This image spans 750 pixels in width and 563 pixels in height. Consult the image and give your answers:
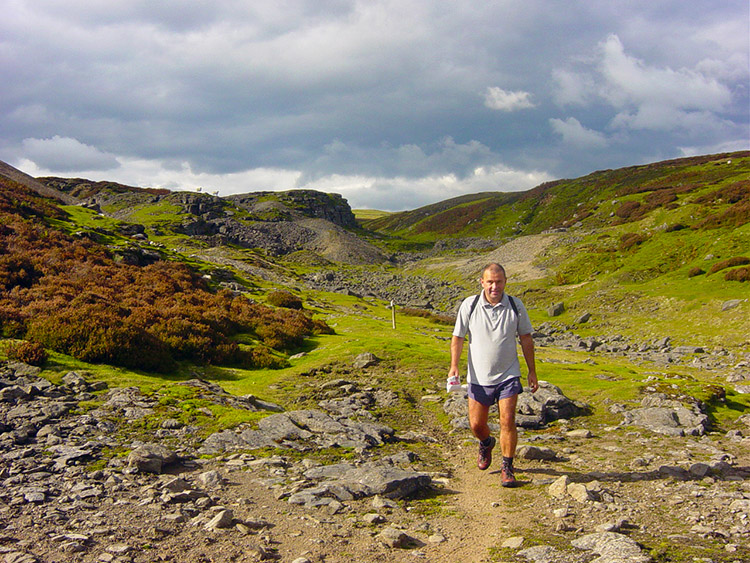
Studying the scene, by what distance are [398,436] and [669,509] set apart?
606cm

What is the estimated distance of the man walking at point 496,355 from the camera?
25.3ft

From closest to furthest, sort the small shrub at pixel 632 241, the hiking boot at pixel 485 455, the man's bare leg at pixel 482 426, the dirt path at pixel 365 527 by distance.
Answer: the dirt path at pixel 365 527 < the man's bare leg at pixel 482 426 < the hiking boot at pixel 485 455 < the small shrub at pixel 632 241

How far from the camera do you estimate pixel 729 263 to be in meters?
38.2

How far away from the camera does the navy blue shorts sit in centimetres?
766

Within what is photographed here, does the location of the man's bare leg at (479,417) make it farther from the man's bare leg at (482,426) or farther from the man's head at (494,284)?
the man's head at (494,284)

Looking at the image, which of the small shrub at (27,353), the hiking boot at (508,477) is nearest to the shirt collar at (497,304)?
the hiking boot at (508,477)

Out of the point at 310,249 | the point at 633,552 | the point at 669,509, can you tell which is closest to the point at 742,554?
the point at 633,552

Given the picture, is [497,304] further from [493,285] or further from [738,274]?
[738,274]

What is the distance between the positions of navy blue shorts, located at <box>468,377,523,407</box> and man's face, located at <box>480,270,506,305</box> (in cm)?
150

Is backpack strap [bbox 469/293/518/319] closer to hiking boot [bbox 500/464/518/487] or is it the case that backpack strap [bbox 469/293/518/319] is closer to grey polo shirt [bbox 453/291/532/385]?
grey polo shirt [bbox 453/291/532/385]

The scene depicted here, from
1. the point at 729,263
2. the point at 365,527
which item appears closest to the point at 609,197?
the point at 729,263

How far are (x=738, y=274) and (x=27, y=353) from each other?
46.0 m

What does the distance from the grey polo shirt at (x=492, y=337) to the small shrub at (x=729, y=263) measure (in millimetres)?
41601

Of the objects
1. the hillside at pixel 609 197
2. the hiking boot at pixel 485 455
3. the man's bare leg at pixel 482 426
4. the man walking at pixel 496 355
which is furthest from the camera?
the hillside at pixel 609 197
